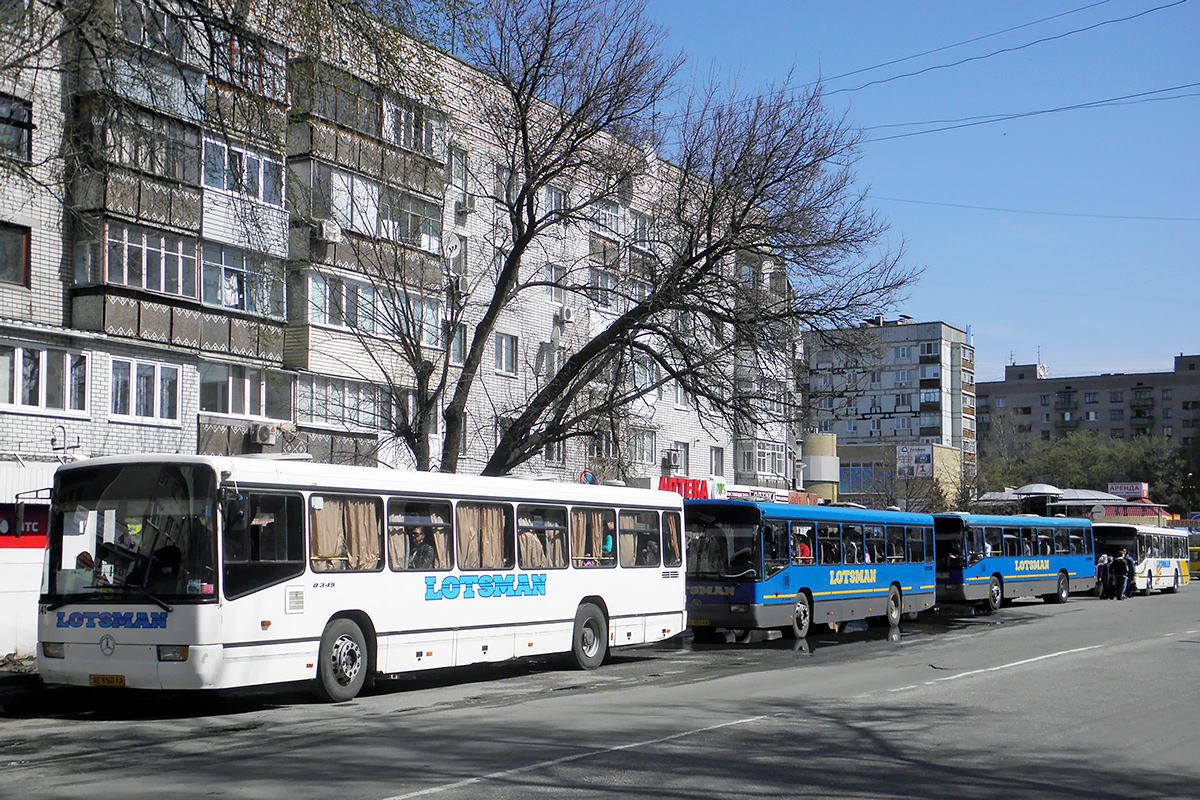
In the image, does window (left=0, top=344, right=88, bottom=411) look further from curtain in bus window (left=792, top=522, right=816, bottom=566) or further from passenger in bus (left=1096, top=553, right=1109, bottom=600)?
passenger in bus (left=1096, top=553, right=1109, bottom=600)

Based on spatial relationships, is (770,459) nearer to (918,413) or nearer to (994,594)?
(994,594)

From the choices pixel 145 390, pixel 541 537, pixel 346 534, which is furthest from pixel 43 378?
pixel 346 534

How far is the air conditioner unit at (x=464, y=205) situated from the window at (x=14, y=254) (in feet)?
45.8

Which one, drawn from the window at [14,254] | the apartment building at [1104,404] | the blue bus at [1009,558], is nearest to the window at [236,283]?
the window at [14,254]

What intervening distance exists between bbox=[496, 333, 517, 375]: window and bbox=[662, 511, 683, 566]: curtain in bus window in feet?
61.7

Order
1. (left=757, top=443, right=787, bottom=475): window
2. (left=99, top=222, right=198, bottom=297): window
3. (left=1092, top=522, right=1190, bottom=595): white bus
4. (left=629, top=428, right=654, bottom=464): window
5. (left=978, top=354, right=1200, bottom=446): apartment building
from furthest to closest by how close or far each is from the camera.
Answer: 1. (left=978, top=354, right=1200, bottom=446): apartment building
2. (left=757, top=443, right=787, bottom=475): window
3. (left=1092, top=522, right=1190, bottom=595): white bus
4. (left=629, top=428, right=654, bottom=464): window
5. (left=99, top=222, right=198, bottom=297): window

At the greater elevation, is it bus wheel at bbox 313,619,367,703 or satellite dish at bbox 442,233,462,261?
satellite dish at bbox 442,233,462,261

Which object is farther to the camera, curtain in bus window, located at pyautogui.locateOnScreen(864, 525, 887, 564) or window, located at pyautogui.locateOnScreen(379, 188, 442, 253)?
curtain in bus window, located at pyautogui.locateOnScreen(864, 525, 887, 564)

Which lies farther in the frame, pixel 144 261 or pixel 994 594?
pixel 994 594

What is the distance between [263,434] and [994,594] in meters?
20.3

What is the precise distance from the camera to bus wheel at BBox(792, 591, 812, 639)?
23.8 meters

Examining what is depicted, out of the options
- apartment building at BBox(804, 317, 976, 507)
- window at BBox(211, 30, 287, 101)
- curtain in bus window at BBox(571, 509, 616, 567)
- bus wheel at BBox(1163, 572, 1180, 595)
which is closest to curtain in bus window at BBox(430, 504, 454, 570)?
curtain in bus window at BBox(571, 509, 616, 567)

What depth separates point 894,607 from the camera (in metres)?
28.3

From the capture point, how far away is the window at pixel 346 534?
45.5 ft
